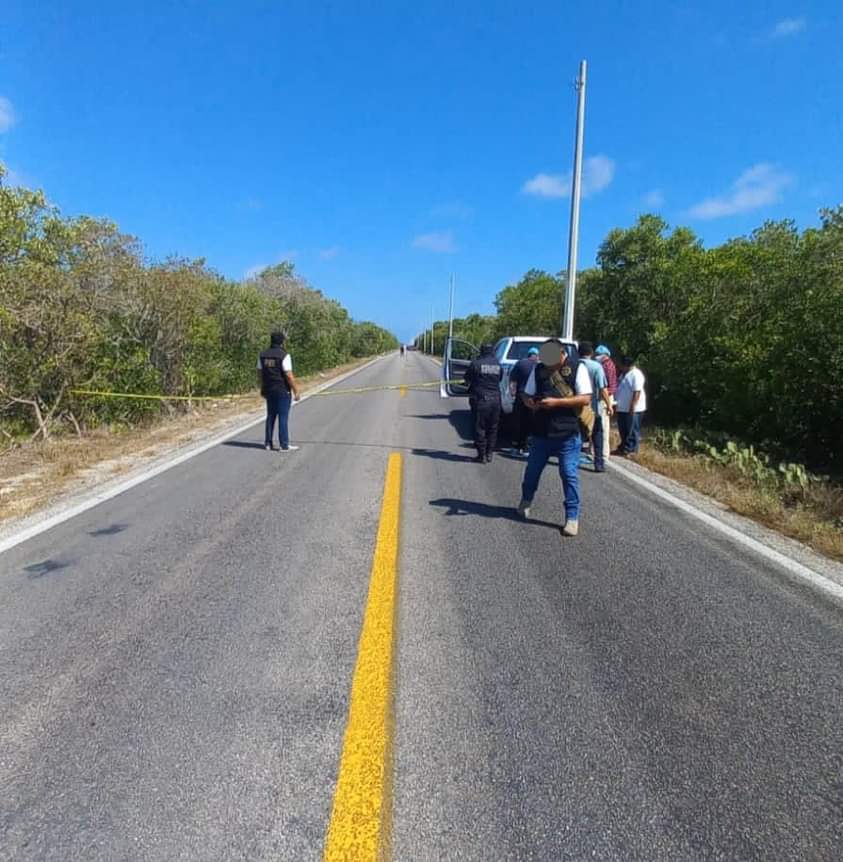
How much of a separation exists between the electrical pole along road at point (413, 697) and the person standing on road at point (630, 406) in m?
4.17

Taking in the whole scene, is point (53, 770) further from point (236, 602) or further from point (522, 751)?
point (522, 751)

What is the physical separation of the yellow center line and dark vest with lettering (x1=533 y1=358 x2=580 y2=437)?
2182 millimetres

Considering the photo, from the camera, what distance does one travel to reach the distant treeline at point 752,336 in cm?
897

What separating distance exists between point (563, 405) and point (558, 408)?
89 mm

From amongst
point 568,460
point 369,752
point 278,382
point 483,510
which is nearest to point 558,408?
point 568,460

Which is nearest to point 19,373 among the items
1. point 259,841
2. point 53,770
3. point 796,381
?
point 53,770

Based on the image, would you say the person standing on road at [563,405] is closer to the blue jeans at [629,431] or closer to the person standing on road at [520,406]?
the person standing on road at [520,406]

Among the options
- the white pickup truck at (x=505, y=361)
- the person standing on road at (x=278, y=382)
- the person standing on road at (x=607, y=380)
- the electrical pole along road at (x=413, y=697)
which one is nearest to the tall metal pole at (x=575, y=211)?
the white pickup truck at (x=505, y=361)

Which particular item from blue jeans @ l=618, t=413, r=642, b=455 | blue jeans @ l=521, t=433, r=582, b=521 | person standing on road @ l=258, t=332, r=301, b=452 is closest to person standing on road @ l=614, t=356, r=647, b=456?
blue jeans @ l=618, t=413, r=642, b=455

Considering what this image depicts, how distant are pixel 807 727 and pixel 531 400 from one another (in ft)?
10.6

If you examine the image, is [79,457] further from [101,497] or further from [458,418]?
[458,418]

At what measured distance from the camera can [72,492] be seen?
21.9 feet

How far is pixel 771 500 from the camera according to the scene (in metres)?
6.50

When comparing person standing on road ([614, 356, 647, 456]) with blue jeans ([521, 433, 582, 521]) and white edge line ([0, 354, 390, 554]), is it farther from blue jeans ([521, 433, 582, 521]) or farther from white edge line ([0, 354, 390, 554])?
white edge line ([0, 354, 390, 554])
